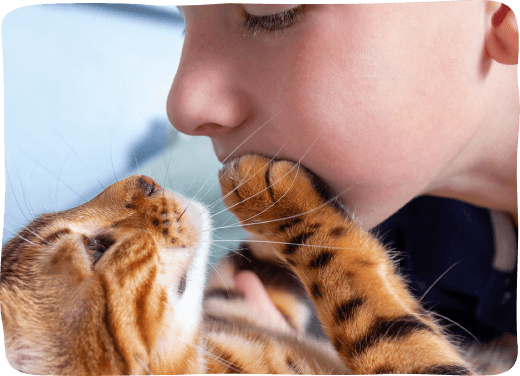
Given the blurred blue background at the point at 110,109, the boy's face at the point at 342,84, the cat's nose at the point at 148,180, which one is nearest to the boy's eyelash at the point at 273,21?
the boy's face at the point at 342,84

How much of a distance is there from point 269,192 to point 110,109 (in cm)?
31

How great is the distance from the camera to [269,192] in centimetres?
77

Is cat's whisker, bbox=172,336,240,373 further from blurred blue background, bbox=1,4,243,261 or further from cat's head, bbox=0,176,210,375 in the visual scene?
blurred blue background, bbox=1,4,243,261

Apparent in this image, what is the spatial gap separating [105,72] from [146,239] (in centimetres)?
29

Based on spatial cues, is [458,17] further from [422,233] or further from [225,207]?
[225,207]

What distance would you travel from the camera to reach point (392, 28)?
70 cm

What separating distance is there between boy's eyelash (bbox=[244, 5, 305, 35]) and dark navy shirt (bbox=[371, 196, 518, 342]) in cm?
38

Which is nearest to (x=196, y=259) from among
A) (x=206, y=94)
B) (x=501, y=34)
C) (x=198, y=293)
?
(x=198, y=293)

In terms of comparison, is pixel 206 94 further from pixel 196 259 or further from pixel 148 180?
pixel 196 259

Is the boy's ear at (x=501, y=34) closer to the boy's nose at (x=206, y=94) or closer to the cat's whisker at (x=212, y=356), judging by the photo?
the boy's nose at (x=206, y=94)

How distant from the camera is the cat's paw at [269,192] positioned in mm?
747

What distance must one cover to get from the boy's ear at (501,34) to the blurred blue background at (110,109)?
0.51m

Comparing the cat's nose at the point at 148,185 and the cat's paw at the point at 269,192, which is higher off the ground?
the cat's nose at the point at 148,185

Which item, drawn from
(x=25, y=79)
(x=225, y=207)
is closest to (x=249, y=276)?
(x=225, y=207)
